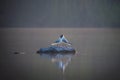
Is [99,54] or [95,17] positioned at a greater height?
[95,17]

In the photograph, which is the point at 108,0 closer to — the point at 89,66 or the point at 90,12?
the point at 90,12

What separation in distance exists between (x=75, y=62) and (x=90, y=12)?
16255 cm

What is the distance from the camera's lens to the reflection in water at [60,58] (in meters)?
33.3

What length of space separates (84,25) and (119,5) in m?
16.3

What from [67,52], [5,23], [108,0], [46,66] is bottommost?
[46,66]

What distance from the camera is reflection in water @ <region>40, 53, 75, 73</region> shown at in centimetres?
3327

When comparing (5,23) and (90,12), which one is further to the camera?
(90,12)

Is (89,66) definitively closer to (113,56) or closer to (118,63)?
(118,63)

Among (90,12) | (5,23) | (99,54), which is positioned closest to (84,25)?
(90,12)

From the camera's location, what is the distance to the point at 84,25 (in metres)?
186

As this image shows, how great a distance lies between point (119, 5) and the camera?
195000mm

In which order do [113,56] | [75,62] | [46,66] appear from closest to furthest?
1. [46,66]
2. [75,62]
3. [113,56]

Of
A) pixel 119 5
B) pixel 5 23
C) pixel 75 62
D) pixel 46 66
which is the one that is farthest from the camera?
pixel 119 5

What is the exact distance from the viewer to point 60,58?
36.3m
